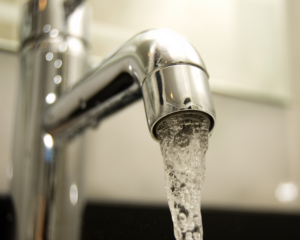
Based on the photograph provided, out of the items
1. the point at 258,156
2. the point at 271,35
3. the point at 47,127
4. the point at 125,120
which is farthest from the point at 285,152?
the point at 47,127

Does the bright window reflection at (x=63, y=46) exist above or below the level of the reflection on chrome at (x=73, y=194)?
above

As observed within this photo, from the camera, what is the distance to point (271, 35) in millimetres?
754

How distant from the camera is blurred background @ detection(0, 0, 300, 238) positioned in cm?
50

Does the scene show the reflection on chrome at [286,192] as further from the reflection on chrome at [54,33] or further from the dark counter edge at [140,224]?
the reflection on chrome at [54,33]

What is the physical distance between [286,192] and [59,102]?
547mm

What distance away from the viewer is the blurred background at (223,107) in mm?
500

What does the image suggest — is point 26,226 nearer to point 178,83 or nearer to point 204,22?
point 178,83

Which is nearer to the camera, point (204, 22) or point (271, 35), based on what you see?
point (204, 22)

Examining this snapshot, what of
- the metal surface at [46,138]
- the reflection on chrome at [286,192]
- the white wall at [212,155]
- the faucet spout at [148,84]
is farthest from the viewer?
the reflection on chrome at [286,192]

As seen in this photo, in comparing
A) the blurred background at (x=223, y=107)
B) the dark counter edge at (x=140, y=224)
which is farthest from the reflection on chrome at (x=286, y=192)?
the dark counter edge at (x=140, y=224)

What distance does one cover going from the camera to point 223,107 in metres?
0.65

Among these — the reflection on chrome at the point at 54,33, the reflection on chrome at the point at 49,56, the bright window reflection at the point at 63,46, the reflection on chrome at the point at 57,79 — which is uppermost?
the reflection on chrome at the point at 54,33

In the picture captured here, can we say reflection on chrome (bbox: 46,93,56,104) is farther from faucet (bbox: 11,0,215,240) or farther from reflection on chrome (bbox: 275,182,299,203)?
reflection on chrome (bbox: 275,182,299,203)

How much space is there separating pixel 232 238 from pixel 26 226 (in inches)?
8.0
